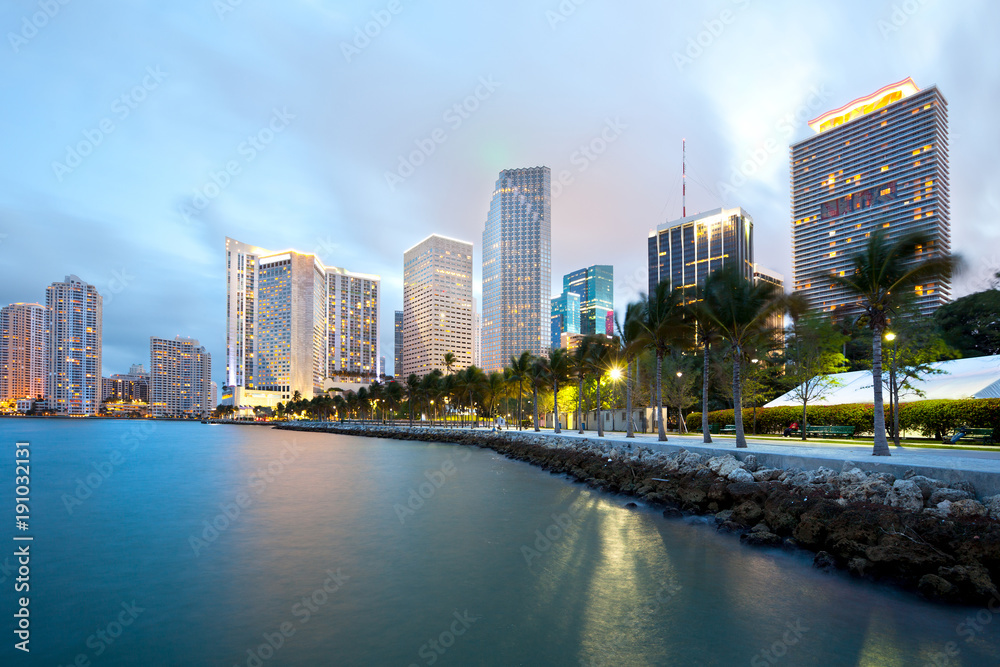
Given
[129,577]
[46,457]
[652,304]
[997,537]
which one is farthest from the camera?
[46,457]

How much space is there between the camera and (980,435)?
25531mm

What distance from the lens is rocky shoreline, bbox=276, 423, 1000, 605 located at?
1001 cm

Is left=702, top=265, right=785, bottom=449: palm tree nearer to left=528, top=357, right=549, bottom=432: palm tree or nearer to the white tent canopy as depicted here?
the white tent canopy

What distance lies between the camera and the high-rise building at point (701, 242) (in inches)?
5305

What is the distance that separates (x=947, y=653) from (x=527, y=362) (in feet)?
174

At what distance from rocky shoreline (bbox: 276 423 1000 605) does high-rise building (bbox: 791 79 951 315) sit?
126m

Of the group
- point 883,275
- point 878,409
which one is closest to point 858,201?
point 883,275

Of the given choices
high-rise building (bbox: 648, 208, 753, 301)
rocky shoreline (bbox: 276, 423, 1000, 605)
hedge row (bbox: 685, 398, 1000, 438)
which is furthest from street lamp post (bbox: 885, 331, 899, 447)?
high-rise building (bbox: 648, 208, 753, 301)

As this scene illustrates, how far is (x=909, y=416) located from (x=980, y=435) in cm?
483

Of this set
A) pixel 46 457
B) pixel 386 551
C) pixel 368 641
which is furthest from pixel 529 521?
pixel 46 457

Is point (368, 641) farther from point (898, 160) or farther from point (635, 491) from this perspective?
point (898, 160)

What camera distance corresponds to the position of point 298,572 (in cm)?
1248

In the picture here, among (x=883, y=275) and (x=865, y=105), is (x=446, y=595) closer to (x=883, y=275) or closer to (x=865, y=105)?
(x=883, y=275)

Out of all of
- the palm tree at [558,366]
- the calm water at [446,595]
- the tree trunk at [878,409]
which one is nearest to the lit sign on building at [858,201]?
the palm tree at [558,366]
